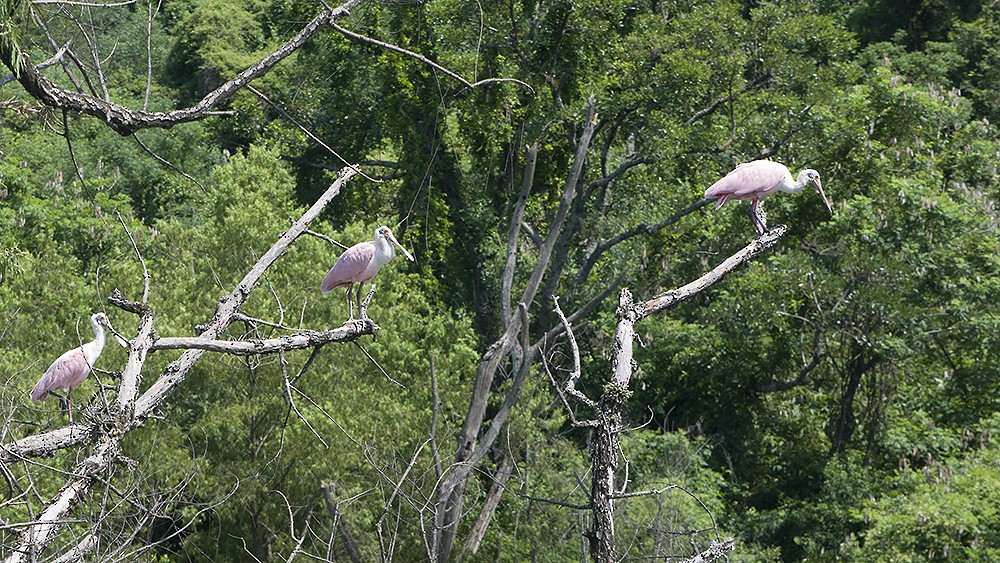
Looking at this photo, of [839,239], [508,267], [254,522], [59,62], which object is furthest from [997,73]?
[59,62]

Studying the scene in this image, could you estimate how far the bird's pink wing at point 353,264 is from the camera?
819 centimetres

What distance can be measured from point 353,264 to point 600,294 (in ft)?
33.1

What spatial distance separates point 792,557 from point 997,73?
37.9 feet

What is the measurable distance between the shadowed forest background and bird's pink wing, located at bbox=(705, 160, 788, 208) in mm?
6428

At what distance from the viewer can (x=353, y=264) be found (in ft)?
27.3

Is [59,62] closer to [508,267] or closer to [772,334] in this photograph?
[508,267]

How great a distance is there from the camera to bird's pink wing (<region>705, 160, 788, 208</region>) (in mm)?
8133

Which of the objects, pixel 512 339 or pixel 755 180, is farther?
pixel 512 339

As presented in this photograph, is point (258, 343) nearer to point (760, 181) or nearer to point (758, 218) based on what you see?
point (758, 218)

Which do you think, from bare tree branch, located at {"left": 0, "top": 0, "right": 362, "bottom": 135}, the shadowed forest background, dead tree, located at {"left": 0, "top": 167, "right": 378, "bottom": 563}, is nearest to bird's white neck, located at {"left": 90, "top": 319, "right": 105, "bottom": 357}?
dead tree, located at {"left": 0, "top": 167, "right": 378, "bottom": 563}

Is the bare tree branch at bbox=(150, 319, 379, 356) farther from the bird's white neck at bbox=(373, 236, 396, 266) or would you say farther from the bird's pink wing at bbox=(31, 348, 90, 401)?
the bird's pink wing at bbox=(31, 348, 90, 401)

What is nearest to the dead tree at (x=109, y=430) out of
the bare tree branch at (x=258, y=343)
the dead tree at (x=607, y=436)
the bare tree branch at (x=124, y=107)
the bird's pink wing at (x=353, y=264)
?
the bare tree branch at (x=258, y=343)

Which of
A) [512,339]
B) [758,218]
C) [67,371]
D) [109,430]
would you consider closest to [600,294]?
[512,339]

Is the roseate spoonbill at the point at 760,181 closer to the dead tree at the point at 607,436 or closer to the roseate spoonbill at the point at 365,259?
the roseate spoonbill at the point at 365,259
